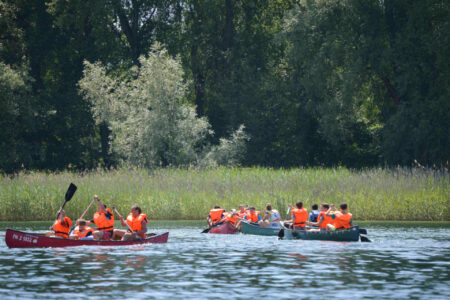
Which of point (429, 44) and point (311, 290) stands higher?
point (429, 44)

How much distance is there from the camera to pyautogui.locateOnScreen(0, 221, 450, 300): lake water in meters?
16.5

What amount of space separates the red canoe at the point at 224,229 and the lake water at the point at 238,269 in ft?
6.01

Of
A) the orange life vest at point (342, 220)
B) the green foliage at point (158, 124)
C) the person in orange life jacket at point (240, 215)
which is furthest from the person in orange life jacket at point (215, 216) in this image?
the green foliage at point (158, 124)

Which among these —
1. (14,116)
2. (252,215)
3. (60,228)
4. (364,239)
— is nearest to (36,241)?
(60,228)

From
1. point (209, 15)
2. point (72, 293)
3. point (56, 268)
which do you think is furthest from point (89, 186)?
point (209, 15)

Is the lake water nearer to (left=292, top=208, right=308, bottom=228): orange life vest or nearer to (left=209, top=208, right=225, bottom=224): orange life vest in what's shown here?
(left=292, top=208, right=308, bottom=228): orange life vest

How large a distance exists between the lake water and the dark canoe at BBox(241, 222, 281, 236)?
1.81m

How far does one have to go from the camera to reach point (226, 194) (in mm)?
36781

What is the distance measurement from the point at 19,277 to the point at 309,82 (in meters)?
36.7

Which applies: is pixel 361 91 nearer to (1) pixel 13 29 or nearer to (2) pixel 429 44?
(2) pixel 429 44

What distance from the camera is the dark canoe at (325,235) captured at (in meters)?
27.2

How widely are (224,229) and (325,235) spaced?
5049 mm

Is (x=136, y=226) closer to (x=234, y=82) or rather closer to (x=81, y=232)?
(x=81, y=232)

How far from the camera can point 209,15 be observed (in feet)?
196
